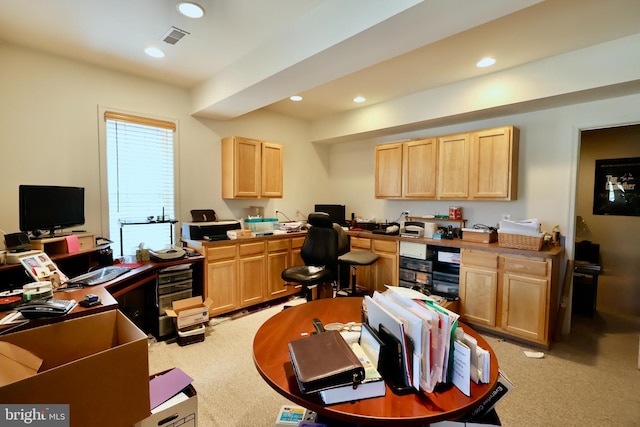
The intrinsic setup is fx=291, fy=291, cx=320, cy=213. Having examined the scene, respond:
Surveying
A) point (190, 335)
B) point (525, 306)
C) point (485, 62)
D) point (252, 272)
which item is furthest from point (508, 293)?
point (190, 335)

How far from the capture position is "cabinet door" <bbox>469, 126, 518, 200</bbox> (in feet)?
10.3

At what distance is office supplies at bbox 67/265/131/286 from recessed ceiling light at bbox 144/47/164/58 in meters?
2.01

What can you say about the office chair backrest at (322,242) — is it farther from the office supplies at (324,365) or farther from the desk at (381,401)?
the office supplies at (324,365)

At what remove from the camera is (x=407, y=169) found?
3941mm

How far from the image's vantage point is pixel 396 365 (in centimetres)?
105

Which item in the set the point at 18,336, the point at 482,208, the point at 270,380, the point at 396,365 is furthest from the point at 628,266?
the point at 18,336

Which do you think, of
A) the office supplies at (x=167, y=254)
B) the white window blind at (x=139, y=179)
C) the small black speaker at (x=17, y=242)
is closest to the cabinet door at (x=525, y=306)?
the office supplies at (x=167, y=254)

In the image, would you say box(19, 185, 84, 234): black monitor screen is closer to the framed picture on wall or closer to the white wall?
the white wall

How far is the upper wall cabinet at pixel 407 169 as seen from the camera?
3736mm

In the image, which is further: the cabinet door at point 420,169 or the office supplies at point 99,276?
the cabinet door at point 420,169

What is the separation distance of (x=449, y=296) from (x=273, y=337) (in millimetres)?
2614

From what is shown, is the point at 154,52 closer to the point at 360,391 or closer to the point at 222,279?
the point at 222,279

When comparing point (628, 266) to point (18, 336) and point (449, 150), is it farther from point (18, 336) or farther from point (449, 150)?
point (18, 336)

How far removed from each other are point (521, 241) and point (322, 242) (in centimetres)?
202
